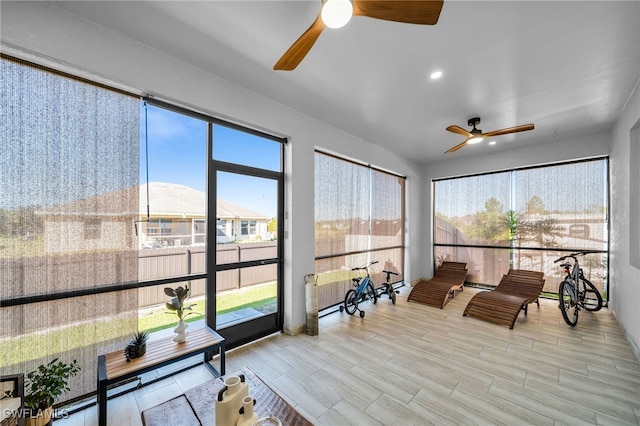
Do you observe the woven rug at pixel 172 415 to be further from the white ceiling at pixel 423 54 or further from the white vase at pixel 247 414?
the white ceiling at pixel 423 54

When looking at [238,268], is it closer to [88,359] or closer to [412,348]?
[88,359]

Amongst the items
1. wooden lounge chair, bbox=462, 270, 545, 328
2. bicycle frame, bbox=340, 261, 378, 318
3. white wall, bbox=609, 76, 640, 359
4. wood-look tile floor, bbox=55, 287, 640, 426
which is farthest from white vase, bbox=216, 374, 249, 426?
white wall, bbox=609, 76, 640, 359

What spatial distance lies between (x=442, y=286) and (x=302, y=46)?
4944 mm

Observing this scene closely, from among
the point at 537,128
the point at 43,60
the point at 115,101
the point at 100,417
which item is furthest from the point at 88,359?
the point at 537,128

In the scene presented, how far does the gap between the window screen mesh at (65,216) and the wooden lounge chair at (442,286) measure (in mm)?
4591

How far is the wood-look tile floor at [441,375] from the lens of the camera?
6.65 feet

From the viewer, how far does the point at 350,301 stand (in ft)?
13.9

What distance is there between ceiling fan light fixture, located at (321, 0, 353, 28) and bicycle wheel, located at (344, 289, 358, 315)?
12.2 feet

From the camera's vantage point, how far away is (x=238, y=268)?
308cm

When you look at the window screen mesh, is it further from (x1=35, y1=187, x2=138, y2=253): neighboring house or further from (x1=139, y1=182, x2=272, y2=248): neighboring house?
(x1=139, y1=182, x2=272, y2=248): neighboring house

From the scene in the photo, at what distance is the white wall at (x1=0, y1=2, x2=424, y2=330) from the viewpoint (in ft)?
5.98

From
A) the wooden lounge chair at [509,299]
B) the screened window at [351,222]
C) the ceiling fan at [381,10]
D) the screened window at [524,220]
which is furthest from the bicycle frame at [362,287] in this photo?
the ceiling fan at [381,10]

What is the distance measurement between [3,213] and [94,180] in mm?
543

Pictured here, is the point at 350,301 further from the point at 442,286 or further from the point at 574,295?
the point at 574,295
